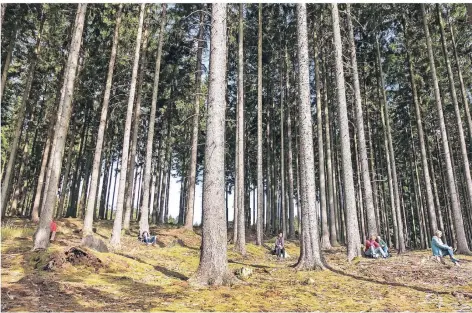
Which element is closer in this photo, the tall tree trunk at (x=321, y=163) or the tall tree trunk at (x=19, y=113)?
the tall tree trunk at (x=19, y=113)

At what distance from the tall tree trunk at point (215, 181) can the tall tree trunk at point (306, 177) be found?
3588 millimetres

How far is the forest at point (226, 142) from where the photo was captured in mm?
6922

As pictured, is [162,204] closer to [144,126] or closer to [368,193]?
[144,126]

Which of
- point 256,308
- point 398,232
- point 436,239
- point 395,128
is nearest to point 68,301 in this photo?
point 256,308

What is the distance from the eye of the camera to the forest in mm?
6922

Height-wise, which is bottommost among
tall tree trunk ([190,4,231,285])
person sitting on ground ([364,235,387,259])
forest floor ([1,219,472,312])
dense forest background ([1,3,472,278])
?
forest floor ([1,219,472,312])

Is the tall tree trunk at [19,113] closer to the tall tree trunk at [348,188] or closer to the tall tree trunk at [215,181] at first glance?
the tall tree trunk at [215,181]

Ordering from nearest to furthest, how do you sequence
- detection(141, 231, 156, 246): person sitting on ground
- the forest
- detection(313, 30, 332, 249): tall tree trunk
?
the forest → detection(141, 231, 156, 246): person sitting on ground → detection(313, 30, 332, 249): tall tree trunk

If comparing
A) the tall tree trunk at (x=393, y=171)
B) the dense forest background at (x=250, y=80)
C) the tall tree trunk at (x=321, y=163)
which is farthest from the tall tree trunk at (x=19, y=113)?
the tall tree trunk at (x=393, y=171)

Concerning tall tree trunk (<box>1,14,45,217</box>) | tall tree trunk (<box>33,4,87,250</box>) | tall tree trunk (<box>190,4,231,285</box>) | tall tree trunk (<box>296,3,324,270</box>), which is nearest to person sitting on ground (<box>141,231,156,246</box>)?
tall tree trunk (<box>33,4,87,250</box>)

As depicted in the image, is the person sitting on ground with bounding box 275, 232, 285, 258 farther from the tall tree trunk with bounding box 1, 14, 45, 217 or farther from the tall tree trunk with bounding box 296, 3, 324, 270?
the tall tree trunk with bounding box 1, 14, 45, 217

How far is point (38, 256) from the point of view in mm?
8445

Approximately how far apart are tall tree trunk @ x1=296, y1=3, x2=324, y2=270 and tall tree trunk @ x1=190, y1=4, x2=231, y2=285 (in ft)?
11.8

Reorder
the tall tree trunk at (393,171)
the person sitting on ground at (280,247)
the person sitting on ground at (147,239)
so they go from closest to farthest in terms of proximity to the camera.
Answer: the person sitting on ground at (280,247)
the person sitting on ground at (147,239)
the tall tree trunk at (393,171)
